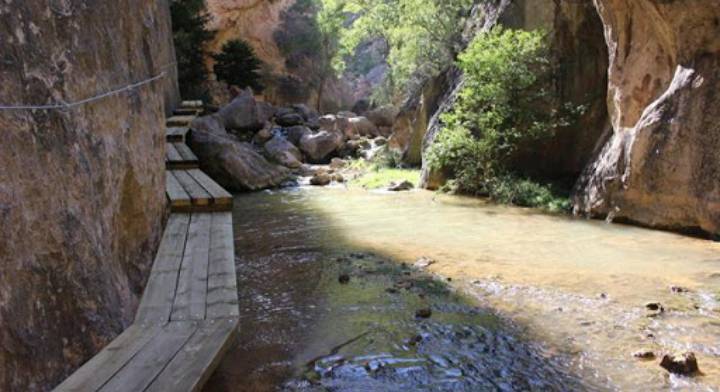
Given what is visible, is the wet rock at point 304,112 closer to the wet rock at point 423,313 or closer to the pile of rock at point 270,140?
the pile of rock at point 270,140

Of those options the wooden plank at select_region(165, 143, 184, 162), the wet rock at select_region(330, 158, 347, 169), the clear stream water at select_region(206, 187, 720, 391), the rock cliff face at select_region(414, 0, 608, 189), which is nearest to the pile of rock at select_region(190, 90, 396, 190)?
the wet rock at select_region(330, 158, 347, 169)

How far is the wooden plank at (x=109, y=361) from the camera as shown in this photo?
2.34m

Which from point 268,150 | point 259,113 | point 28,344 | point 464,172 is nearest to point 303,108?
point 259,113

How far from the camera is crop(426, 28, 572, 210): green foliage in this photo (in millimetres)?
11438

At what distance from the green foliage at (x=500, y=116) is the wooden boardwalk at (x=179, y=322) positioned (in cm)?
732

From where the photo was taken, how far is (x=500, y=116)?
11.8 m

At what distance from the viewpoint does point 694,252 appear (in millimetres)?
7027

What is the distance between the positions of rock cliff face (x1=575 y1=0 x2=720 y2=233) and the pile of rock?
7794mm

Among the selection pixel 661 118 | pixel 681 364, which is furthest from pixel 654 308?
pixel 661 118

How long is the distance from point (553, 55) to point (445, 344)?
31.4 feet

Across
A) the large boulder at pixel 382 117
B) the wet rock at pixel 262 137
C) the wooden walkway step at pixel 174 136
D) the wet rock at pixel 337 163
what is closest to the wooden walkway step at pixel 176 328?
the wooden walkway step at pixel 174 136

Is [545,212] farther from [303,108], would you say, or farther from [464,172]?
[303,108]

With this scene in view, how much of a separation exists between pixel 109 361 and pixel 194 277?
1354 mm

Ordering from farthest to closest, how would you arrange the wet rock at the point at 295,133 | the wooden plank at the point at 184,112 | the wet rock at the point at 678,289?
the wet rock at the point at 295,133 → the wooden plank at the point at 184,112 → the wet rock at the point at 678,289
